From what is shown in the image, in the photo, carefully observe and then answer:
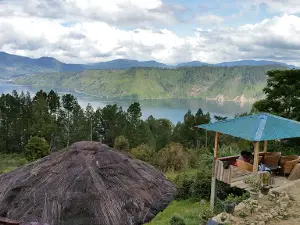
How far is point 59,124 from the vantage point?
49.2 m

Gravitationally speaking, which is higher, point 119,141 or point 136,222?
point 136,222

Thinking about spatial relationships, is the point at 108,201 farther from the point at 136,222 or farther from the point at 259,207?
the point at 259,207

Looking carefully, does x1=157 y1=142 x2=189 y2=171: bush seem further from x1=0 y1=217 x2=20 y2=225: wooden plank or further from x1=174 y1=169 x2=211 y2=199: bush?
x1=0 y1=217 x2=20 y2=225: wooden plank

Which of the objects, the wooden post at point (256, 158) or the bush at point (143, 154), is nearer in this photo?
the wooden post at point (256, 158)

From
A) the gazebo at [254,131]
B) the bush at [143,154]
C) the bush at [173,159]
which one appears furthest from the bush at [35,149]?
the gazebo at [254,131]

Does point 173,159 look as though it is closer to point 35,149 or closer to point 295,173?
point 35,149

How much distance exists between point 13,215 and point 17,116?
148ft

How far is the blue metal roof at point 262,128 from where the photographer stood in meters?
9.57

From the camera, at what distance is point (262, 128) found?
9.69 meters

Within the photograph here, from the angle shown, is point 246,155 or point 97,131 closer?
point 246,155

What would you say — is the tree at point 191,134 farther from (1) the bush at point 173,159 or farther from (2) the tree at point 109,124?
(1) the bush at point 173,159

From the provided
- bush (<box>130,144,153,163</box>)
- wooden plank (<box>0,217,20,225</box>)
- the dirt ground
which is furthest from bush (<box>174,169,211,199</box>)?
bush (<box>130,144,153,163</box>)

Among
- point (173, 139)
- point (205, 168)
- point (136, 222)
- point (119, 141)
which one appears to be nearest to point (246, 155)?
point (205, 168)

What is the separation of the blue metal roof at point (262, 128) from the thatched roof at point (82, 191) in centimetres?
380
